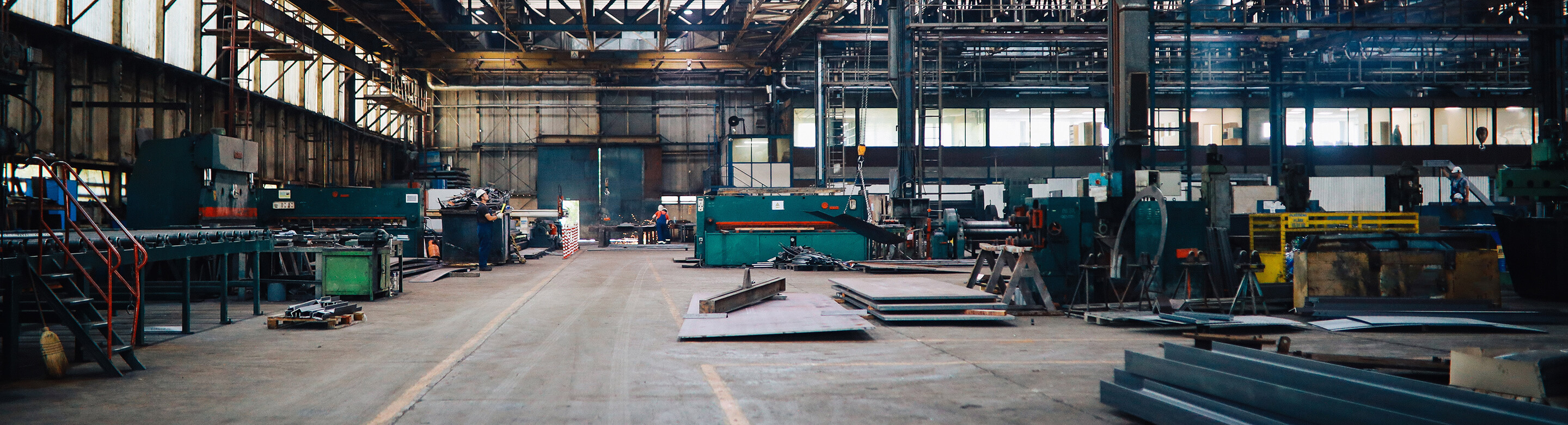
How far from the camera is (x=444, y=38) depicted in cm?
2612

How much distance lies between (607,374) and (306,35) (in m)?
19.3

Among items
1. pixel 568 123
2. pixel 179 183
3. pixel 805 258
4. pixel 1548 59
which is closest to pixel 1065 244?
pixel 805 258

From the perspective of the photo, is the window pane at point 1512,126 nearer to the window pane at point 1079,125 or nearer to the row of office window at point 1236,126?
the row of office window at point 1236,126

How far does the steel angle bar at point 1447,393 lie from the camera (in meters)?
2.92

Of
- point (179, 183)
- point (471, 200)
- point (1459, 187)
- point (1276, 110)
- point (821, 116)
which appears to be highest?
point (1276, 110)

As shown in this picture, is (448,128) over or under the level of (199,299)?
over

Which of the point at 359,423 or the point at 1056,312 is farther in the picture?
the point at 1056,312

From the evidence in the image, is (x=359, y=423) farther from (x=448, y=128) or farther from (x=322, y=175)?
(x=448, y=128)

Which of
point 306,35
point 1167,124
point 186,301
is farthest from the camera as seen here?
point 1167,124

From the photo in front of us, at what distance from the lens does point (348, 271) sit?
10492 mm

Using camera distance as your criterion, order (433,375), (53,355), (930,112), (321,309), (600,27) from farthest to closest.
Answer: (930,112) → (600,27) → (321,309) → (433,375) → (53,355)

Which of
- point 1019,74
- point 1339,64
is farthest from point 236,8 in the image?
point 1339,64

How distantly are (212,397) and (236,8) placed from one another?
15748 mm

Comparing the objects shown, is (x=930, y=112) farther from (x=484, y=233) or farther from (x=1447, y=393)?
(x=1447, y=393)
